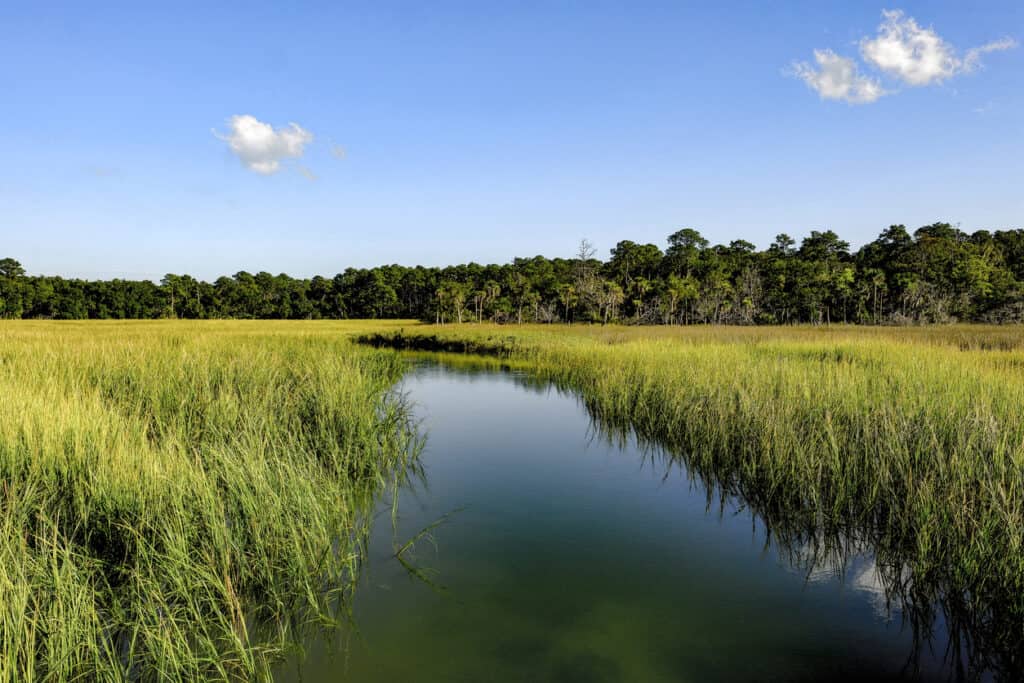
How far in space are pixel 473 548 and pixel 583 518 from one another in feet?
5.26

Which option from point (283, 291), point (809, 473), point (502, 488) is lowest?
point (502, 488)

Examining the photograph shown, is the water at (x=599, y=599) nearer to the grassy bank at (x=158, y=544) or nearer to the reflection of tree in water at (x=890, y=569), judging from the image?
the reflection of tree in water at (x=890, y=569)

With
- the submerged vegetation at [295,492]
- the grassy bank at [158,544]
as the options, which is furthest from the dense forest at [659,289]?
the grassy bank at [158,544]

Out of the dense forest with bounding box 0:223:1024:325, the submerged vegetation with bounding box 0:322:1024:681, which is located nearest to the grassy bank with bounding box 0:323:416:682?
the submerged vegetation with bounding box 0:322:1024:681

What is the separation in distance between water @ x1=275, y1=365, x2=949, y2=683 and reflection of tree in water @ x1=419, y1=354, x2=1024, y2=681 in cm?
8

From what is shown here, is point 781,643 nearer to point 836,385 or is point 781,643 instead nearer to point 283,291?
point 836,385

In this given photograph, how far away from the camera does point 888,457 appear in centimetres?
586

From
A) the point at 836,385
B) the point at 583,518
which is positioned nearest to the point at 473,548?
the point at 583,518

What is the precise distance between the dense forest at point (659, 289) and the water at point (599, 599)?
47688 millimetres

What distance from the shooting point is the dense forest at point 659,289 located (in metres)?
50.0

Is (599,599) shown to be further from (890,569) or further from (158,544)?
(158,544)

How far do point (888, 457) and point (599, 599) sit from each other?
4025mm

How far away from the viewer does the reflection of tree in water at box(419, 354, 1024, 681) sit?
3469mm

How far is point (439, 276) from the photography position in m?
81.5
